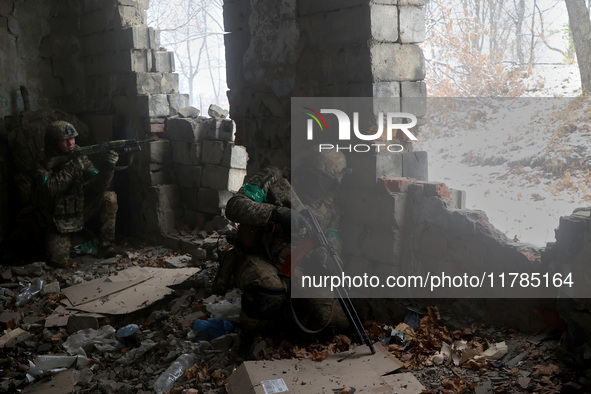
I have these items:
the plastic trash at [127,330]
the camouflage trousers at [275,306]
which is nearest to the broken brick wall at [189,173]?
the plastic trash at [127,330]

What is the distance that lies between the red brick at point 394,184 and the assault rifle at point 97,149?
322 cm

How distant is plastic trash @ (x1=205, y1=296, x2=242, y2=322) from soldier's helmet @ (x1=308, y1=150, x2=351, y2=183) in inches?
49.4

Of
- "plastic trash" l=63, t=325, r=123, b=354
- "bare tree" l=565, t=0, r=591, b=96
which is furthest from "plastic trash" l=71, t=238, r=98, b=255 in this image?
"bare tree" l=565, t=0, r=591, b=96

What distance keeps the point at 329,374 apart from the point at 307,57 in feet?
7.96

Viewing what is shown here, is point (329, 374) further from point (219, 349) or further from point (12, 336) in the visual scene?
point (12, 336)

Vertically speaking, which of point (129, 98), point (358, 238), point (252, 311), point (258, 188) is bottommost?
point (252, 311)

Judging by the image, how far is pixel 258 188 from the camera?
4.04 meters

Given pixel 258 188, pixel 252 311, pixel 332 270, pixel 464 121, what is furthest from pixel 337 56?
pixel 464 121

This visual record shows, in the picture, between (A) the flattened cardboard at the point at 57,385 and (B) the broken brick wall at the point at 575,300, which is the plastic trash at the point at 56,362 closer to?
(A) the flattened cardboard at the point at 57,385

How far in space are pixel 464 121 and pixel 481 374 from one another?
534 centimetres

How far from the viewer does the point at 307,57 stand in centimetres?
445

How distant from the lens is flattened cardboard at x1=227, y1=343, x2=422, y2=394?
10.5 feet


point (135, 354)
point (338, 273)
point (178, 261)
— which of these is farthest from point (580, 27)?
point (135, 354)

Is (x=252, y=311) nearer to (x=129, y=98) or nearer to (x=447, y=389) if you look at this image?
(x=447, y=389)
